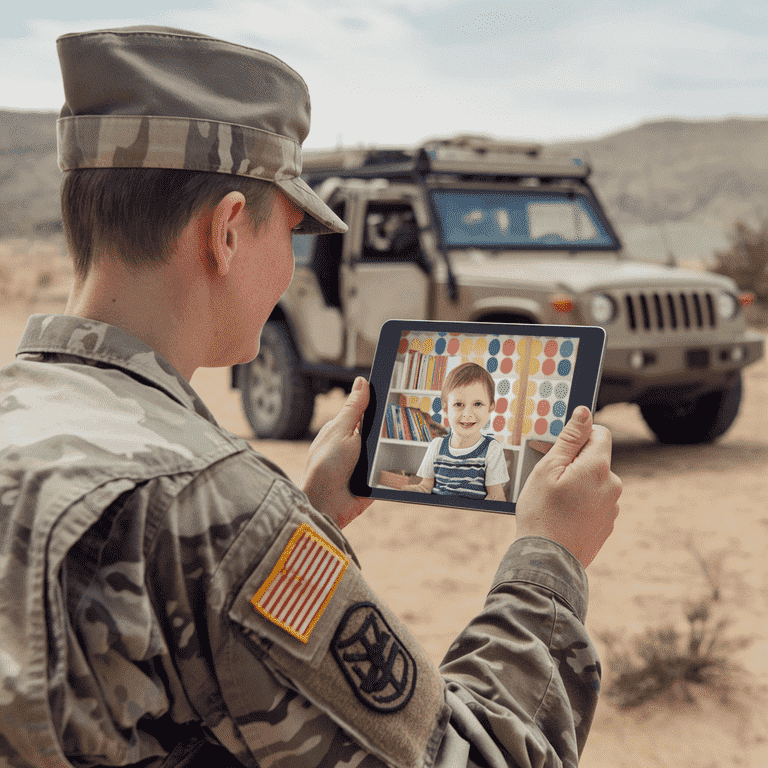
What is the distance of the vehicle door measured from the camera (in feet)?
21.8

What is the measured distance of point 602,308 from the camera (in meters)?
6.05

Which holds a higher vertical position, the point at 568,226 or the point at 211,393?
the point at 568,226

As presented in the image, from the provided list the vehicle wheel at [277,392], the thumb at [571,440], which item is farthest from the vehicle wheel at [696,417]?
the thumb at [571,440]

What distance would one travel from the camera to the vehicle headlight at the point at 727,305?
666 centimetres

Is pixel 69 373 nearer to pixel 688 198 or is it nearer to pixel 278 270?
pixel 278 270

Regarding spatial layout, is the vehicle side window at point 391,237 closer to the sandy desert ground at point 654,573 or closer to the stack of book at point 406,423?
the sandy desert ground at point 654,573

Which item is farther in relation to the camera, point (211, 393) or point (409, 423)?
point (211, 393)

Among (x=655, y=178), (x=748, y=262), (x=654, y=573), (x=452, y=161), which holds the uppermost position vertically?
(x=452, y=161)

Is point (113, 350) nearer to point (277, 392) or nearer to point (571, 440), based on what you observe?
point (571, 440)

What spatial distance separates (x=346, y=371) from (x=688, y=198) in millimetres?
50636

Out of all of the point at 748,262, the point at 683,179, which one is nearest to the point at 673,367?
the point at 748,262

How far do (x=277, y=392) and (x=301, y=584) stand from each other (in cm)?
657

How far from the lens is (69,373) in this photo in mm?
1075

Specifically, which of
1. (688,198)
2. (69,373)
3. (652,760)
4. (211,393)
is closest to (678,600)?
(652,760)
